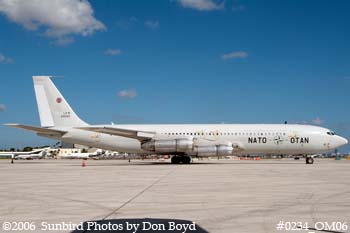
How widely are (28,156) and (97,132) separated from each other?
186 feet

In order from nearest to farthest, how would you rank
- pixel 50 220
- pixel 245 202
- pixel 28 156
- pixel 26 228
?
pixel 26 228
pixel 50 220
pixel 245 202
pixel 28 156

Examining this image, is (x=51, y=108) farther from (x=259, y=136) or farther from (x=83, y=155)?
(x=83, y=155)

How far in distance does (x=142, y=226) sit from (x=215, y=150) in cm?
2960

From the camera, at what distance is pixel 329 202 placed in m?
10.7

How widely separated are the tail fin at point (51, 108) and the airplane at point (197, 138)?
0.34 ft

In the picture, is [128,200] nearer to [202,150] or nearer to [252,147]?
[202,150]

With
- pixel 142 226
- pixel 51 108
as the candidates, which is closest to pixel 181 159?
pixel 51 108

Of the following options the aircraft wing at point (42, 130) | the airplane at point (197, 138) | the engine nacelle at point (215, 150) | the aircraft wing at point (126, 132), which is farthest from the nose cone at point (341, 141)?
the aircraft wing at point (42, 130)

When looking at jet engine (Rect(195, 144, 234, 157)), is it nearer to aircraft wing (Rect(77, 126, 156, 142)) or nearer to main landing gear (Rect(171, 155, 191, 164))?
main landing gear (Rect(171, 155, 191, 164))

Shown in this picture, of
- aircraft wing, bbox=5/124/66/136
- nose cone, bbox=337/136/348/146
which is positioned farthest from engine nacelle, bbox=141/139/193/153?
nose cone, bbox=337/136/348/146

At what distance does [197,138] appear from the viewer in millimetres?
38844

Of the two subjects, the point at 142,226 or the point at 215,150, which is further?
the point at 215,150

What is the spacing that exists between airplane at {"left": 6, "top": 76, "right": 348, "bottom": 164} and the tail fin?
104 millimetres

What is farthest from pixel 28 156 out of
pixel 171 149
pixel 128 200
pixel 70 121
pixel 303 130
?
pixel 128 200
